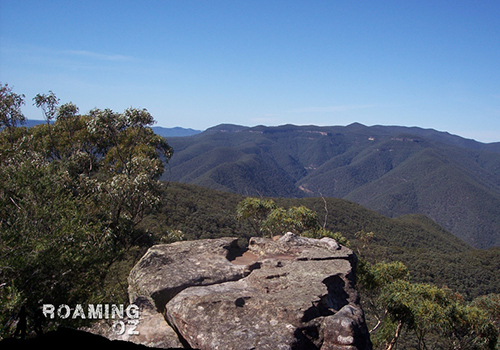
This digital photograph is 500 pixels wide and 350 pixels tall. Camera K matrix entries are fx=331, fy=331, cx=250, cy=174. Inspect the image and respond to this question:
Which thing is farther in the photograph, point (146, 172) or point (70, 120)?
point (70, 120)

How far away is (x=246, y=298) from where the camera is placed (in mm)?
10695

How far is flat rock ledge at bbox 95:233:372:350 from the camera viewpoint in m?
9.35

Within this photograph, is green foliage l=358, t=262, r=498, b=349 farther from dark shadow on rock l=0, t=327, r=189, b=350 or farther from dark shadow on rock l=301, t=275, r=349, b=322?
dark shadow on rock l=0, t=327, r=189, b=350

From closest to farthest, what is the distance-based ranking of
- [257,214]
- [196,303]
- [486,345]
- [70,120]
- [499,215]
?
[196,303] → [486,345] → [70,120] → [257,214] → [499,215]

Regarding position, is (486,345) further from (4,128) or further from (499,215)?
(499,215)

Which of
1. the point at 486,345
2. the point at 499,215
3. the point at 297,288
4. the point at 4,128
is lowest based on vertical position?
the point at 499,215

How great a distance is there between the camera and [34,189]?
13.4m

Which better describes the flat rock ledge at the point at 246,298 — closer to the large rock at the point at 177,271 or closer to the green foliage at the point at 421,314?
the large rock at the point at 177,271

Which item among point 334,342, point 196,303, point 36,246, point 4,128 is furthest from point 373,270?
point 4,128

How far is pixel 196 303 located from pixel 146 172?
1193 cm

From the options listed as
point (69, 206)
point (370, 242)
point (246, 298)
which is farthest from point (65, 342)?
point (370, 242)

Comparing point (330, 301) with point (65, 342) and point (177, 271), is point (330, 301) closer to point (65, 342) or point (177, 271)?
point (177, 271)

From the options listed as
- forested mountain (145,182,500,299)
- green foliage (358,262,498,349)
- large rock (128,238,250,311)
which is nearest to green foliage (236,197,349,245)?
green foliage (358,262,498,349)

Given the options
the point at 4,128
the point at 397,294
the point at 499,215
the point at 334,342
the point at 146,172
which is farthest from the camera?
the point at 499,215
